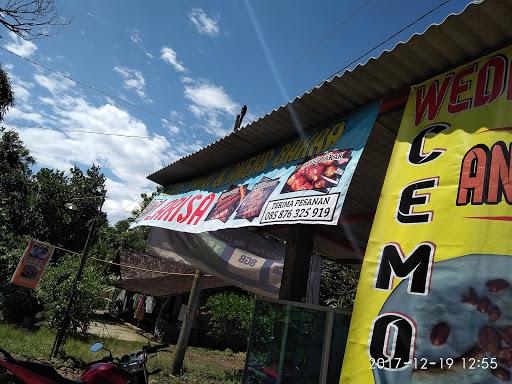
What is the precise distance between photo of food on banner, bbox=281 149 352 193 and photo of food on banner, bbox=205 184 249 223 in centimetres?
105

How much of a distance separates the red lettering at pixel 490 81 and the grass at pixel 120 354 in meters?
9.88

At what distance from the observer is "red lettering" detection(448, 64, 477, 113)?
2.94 meters

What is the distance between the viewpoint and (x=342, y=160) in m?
3.91

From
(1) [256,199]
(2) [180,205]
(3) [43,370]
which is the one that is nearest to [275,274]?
(2) [180,205]

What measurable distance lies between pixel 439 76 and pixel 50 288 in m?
16.7

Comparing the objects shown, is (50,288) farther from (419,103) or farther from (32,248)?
(419,103)

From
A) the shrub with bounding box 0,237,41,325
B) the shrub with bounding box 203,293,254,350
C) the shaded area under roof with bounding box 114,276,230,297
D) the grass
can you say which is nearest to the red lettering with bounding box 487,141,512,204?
the grass

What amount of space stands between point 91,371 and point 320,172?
364 centimetres

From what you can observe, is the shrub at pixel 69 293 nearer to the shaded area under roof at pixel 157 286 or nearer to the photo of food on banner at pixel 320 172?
the shaded area under roof at pixel 157 286

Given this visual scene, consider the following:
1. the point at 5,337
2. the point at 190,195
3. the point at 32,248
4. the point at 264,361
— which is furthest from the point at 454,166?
the point at 5,337

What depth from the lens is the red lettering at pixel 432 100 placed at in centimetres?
317

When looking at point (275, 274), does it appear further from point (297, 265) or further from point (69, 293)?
point (69, 293)

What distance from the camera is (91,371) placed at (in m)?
4.66

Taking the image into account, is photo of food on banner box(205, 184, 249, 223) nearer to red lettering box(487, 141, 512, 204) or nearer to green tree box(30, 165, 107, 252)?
red lettering box(487, 141, 512, 204)
